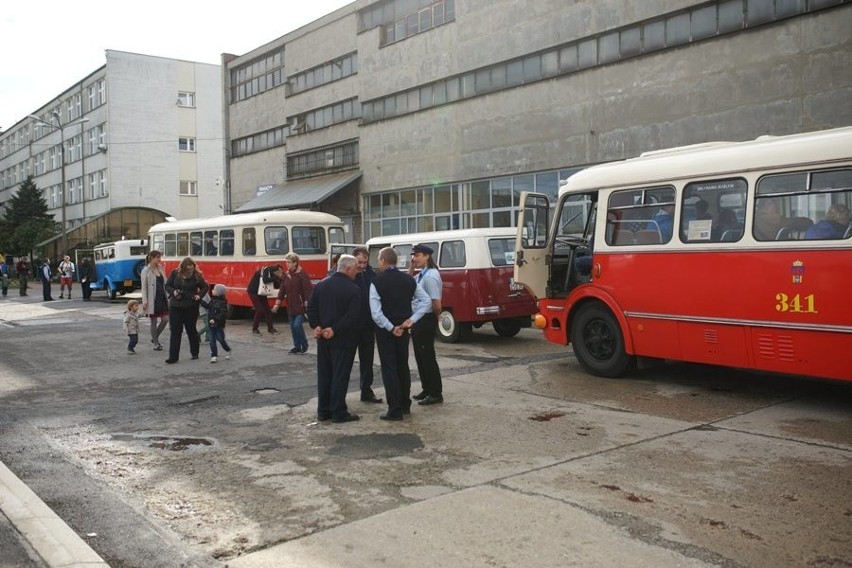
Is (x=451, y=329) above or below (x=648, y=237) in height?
below

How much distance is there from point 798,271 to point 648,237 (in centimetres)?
196

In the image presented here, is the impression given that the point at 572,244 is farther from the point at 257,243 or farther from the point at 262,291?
the point at 257,243

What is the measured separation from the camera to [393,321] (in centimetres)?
782

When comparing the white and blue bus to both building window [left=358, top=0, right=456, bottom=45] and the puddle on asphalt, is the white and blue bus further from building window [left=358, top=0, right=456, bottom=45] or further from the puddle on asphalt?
the puddle on asphalt

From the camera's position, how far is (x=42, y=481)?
5.84 meters

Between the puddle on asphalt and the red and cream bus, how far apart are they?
5338 mm

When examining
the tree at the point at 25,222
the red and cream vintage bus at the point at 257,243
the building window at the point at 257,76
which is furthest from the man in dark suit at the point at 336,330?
the tree at the point at 25,222

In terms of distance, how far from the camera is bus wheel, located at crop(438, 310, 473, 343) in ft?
46.2

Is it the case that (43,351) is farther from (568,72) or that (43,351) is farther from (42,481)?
(568,72)

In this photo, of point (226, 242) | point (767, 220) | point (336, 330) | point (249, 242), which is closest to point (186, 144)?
point (226, 242)

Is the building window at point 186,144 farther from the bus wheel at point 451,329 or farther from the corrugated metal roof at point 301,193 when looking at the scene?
A: the bus wheel at point 451,329

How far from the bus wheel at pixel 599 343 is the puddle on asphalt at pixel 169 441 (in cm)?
529

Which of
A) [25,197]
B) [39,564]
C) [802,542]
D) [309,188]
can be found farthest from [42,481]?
[25,197]

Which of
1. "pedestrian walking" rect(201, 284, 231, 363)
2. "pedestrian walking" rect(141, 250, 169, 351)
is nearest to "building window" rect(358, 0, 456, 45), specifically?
"pedestrian walking" rect(141, 250, 169, 351)
